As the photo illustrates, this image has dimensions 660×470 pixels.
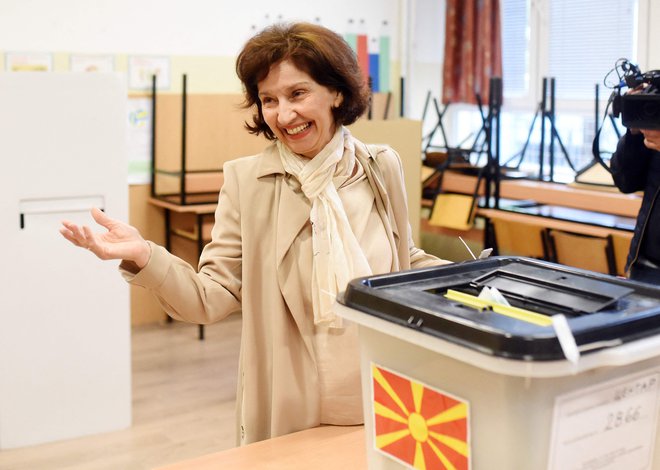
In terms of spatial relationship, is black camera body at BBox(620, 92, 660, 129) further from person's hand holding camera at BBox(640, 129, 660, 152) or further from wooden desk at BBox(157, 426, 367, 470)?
wooden desk at BBox(157, 426, 367, 470)

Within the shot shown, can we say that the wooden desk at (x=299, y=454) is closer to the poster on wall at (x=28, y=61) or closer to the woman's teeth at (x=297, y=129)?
the woman's teeth at (x=297, y=129)

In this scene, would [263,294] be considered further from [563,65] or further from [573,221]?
[563,65]

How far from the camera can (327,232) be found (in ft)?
4.88

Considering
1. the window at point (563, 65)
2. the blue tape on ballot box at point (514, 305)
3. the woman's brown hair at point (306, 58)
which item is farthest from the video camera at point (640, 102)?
the window at point (563, 65)

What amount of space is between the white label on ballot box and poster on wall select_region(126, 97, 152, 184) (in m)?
4.38

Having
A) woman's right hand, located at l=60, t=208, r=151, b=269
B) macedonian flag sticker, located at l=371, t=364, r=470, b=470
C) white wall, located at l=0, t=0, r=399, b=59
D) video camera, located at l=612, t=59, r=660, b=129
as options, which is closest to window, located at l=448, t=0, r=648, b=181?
white wall, located at l=0, t=0, r=399, b=59

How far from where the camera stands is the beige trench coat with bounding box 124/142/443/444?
148cm

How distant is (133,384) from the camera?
164 inches

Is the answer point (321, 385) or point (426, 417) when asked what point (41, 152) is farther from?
point (426, 417)

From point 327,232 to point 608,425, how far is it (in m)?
0.70

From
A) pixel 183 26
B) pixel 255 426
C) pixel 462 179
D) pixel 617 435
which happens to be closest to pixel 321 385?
pixel 255 426

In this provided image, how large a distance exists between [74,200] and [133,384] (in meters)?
A: 1.17

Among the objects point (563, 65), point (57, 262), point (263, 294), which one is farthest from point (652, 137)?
point (563, 65)

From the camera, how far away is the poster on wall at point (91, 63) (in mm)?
4758
